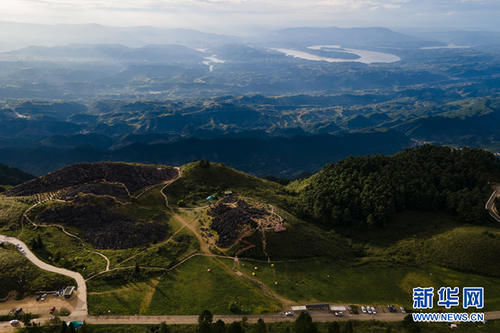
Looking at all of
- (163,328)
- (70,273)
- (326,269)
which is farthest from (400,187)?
(70,273)

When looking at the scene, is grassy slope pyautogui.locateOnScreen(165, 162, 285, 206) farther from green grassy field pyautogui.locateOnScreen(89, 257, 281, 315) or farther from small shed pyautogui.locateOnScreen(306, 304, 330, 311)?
small shed pyautogui.locateOnScreen(306, 304, 330, 311)

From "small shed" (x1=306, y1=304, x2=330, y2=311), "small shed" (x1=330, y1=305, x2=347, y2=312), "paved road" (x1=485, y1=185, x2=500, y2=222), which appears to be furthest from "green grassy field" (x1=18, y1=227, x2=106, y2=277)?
"paved road" (x1=485, y1=185, x2=500, y2=222)

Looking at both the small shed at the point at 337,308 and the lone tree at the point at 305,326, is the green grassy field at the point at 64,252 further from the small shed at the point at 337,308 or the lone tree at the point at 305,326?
the small shed at the point at 337,308

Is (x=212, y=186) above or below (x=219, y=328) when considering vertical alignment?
below

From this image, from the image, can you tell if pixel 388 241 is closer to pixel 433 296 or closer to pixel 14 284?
pixel 433 296

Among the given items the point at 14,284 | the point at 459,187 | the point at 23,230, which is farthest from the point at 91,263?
the point at 459,187

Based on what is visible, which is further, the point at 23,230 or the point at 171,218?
the point at 171,218

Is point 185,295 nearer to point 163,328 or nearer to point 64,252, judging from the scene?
point 163,328
